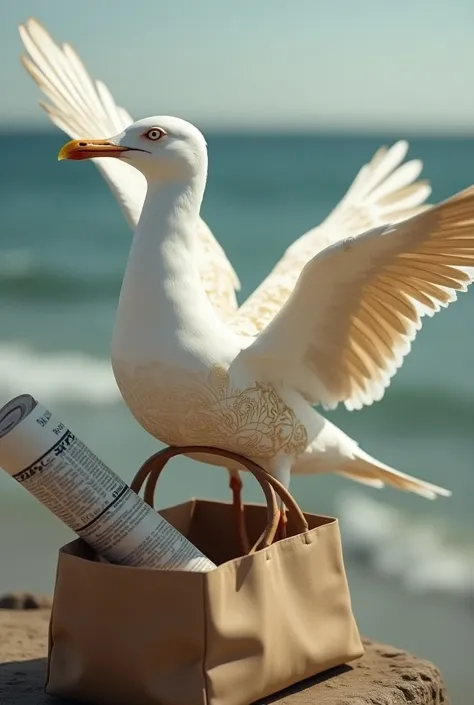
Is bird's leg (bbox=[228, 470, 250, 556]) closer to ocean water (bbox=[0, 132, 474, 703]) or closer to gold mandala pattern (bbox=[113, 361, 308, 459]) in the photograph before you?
gold mandala pattern (bbox=[113, 361, 308, 459])

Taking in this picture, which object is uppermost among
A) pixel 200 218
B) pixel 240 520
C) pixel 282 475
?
pixel 200 218

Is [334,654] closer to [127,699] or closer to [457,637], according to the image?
[127,699]

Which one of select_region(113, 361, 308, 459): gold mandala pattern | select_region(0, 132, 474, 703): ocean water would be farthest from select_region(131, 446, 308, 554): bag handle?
select_region(0, 132, 474, 703): ocean water

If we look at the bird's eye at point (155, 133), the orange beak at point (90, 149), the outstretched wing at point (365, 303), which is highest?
the bird's eye at point (155, 133)

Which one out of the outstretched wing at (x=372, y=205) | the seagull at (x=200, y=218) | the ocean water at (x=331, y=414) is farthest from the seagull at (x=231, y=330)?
the ocean water at (x=331, y=414)

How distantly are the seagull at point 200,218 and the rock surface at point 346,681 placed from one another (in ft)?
2.04

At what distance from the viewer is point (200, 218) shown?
223 cm

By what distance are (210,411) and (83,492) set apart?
0.76 feet

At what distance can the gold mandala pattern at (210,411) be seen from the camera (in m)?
1.68

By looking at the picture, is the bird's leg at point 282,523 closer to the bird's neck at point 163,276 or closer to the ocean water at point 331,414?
the bird's neck at point 163,276

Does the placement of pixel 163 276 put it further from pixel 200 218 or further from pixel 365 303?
pixel 200 218

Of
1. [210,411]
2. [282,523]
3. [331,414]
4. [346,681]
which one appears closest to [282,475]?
[282,523]

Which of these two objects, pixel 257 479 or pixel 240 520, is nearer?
pixel 257 479

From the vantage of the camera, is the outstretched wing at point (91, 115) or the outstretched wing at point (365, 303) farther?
the outstretched wing at point (91, 115)
